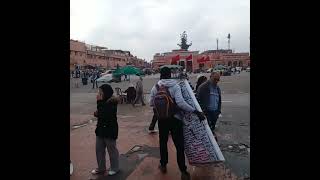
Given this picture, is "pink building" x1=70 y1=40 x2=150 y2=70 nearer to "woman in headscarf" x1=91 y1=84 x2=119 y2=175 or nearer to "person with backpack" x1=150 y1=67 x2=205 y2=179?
"woman in headscarf" x1=91 y1=84 x2=119 y2=175

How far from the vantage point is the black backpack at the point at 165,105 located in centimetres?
484

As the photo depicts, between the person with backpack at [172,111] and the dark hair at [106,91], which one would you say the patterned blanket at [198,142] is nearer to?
the person with backpack at [172,111]

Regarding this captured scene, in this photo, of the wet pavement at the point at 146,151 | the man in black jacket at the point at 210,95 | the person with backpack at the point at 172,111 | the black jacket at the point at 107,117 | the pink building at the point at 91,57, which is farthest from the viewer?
the pink building at the point at 91,57

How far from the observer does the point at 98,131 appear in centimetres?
510

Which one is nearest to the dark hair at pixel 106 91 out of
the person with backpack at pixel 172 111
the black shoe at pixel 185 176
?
the person with backpack at pixel 172 111

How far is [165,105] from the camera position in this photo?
4840 millimetres

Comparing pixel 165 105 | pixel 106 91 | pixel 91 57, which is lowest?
pixel 165 105

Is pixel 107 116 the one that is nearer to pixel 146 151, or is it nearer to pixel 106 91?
pixel 106 91

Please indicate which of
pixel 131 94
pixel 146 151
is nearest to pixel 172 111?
pixel 146 151

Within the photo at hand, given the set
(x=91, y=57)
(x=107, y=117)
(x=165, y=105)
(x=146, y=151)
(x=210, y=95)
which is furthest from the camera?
(x=91, y=57)

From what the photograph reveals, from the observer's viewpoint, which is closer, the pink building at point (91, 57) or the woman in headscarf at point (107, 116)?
the woman in headscarf at point (107, 116)
